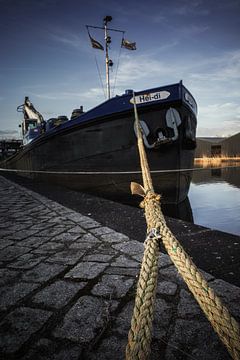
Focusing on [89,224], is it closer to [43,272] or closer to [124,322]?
[43,272]

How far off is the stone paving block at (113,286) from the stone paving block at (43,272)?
17.2 inches

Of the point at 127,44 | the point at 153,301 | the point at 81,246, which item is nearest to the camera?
the point at 153,301

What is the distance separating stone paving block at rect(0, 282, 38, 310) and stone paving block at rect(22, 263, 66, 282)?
95 mm

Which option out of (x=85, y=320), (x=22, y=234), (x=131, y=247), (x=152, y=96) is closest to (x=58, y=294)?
(x=85, y=320)

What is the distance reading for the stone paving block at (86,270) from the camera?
75.3 inches

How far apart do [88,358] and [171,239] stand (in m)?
A: 0.71

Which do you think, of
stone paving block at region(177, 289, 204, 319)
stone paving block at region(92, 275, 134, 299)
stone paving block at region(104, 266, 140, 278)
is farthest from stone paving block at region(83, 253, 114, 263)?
stone paving block at region(177, 289, 204, 319)

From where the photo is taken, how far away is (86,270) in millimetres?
→ 2014

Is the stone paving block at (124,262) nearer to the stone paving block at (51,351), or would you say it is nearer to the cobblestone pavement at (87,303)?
the cobblestone pavement at (87,303)

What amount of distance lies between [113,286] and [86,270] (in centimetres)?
36

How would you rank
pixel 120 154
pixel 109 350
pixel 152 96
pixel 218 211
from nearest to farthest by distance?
pixel 109 350 → pixel 152 96 → pixel 120 154 → pixel 218 211

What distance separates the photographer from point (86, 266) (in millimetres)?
2090

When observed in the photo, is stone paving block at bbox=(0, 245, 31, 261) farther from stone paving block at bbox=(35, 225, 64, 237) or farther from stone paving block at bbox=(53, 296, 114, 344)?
stone paving block at bbox=(53, 296, 114, 344)

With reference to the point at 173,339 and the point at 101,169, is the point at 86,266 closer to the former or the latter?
the point at 173,339
